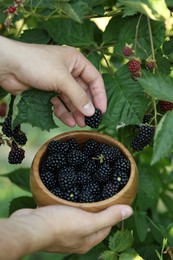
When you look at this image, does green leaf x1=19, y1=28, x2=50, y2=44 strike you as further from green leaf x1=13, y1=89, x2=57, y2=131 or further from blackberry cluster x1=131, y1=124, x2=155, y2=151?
blackberry cluster x1=131, y1=124, x2=155, y2=151

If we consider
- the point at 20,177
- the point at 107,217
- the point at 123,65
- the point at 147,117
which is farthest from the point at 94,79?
the point at 20,177

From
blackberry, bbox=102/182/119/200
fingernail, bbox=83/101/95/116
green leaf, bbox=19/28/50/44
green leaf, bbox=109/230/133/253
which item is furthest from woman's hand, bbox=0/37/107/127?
green leaf, bbox=109/230/133/253

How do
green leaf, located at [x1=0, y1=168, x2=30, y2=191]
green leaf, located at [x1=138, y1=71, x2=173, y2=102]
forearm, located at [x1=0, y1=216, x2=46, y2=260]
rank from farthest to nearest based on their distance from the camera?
green leaf, located at [x1=0, y1=168, x2=30, y2=191] < green leaf, located at [x1=138, y1=71, x2=173, y2=102] < forearm, located at [x1=0, y1=216, x2=46, y2=260]

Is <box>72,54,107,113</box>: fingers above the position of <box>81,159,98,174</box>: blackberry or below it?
above

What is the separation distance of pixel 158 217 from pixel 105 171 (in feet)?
2.62

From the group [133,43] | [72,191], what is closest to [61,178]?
[72,191]

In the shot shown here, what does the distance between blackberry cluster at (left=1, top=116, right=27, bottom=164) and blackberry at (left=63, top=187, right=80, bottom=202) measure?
18cm

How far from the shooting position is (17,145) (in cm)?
148

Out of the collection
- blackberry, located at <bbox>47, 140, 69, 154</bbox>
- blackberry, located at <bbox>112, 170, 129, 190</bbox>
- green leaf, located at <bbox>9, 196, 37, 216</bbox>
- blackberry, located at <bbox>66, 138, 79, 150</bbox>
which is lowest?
green leaf, located at <bbox>9, 196, 37, 216</bbox>

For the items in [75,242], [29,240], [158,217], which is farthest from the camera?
[158,217]

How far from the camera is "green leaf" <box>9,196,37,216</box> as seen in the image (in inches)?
67.4

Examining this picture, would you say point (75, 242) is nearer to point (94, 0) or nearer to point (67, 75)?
point (67, 75)

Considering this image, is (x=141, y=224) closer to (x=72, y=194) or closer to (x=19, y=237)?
(x=72, y=194)

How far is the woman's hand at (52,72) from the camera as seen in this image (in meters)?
1.45
